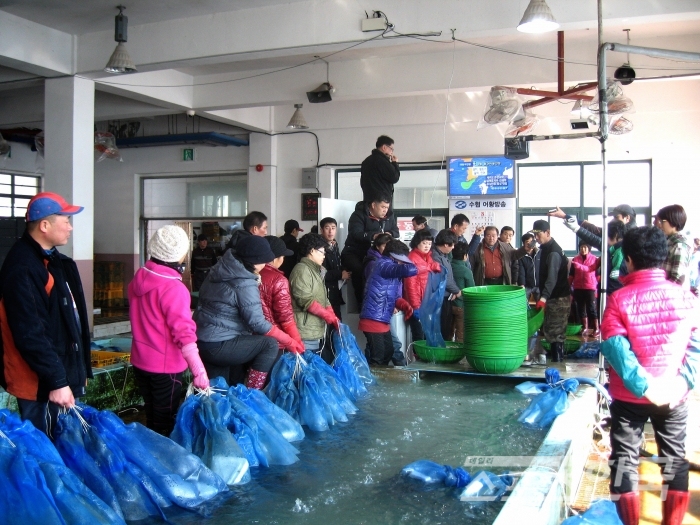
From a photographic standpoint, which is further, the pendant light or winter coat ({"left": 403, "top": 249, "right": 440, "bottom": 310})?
the pendant light

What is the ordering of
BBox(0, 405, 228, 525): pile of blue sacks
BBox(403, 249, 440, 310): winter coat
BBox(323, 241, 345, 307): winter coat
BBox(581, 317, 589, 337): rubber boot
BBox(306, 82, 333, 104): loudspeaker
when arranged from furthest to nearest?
BBox(306, 82, 333, 104): loudspeaker
BBox(581, 317, 589, 337): rubber boot
BBox(323, 241, 345, 307): winter coat
BBox(403, 249, 440, 310): winter coat
BBox(0, 405, 228, 525): pile of blue sacks

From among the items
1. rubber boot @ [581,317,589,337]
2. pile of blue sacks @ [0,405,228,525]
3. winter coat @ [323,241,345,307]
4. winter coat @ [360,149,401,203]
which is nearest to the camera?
pile of blue sacks @ [0,405,228,525]

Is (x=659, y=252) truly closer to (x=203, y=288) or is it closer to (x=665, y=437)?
(x=665, y=437)

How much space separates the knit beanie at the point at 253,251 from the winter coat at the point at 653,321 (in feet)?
6.97

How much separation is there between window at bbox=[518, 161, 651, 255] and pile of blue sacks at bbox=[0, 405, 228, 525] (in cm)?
898

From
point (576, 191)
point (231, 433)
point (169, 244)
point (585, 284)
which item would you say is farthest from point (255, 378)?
point (576, 191)

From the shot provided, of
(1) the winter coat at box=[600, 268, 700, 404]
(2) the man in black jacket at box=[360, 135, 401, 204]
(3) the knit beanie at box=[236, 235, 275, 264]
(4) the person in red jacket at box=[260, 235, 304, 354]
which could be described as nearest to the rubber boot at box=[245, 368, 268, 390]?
(4) the person in red jacket at box=[260, 235, 304, 354]

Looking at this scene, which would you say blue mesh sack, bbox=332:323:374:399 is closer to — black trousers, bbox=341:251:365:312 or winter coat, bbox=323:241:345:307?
winter coat, bbox=323:241:345:307

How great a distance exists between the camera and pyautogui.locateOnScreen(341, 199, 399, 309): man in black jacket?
6.57 meters

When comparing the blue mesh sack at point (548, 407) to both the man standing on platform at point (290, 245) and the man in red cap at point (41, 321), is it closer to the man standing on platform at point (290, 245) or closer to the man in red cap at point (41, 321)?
the man in red cap at point (41, 321)

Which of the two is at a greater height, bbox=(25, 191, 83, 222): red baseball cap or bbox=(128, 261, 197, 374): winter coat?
bbox=(25, 191, 83, 222): red baseball cap

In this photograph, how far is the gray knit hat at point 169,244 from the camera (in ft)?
11.4

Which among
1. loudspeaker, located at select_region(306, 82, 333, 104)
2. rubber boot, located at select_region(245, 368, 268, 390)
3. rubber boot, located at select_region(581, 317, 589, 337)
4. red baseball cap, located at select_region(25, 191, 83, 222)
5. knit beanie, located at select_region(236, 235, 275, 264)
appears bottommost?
rubber boot, located at select_region(581, 317, 589, 337)

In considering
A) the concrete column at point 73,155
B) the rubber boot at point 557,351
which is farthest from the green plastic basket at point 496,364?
the concrete column at point 73,155
